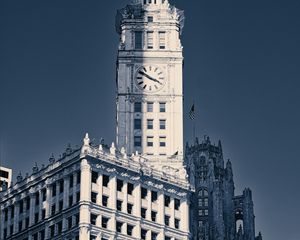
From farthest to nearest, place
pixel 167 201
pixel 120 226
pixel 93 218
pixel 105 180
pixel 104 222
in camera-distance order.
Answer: pixel 167 201 < pixel 105 180 < pixel 120 226 < pixel 104 222 < pixel 93 218

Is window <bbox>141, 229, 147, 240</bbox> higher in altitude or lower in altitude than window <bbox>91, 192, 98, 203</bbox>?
lower

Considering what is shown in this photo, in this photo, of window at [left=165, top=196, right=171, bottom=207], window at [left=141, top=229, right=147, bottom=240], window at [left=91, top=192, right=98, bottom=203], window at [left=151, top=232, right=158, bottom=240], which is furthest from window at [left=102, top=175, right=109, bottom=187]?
window at [left=165, top=196, right=171, bottom=207]

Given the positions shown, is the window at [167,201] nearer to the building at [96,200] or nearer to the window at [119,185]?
the building at [96,200]

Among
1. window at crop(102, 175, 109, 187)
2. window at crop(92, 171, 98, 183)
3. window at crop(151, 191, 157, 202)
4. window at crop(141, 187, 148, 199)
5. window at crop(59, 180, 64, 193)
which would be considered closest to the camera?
window at crop(92, 171, 98, 183)

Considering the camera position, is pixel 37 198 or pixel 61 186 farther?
pixel 37 198

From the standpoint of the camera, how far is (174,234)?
188500 millimetres

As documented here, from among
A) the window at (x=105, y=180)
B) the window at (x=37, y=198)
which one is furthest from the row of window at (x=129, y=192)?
the window at (x=37, y=198)

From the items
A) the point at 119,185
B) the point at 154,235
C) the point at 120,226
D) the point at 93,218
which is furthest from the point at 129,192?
the point at 93,218

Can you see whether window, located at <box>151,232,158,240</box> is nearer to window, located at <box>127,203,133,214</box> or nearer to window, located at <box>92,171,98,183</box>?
window, located at <box>127,203,133,214</box>

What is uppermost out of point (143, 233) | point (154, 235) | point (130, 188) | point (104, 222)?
point (130, 188)

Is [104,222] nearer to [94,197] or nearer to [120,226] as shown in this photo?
[120,226]

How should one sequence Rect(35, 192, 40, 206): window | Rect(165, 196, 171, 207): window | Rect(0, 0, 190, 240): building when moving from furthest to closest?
Rect(165, 196, 171, 207): window
Rect(35, 192, 40, 206): window
Rect(0, 0, 190, 240): building

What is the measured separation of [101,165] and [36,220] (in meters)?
18.3

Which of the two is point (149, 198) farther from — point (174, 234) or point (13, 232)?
point (13, 232)
